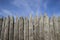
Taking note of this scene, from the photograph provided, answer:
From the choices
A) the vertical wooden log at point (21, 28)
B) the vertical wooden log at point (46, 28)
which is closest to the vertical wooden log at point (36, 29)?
the vertical wooden log at point (46, 28)

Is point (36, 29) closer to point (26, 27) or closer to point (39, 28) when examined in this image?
point (39, 28)

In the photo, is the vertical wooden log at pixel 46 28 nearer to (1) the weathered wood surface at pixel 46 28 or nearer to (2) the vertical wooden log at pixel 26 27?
(1) the weathered wood surface at pixel 46 28

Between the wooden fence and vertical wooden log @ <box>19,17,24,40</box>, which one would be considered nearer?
the wooden fence

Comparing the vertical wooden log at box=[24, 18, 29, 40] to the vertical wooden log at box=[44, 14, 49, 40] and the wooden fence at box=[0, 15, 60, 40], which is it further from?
the vertical wooden log at box=[44, 14, 49, 40]

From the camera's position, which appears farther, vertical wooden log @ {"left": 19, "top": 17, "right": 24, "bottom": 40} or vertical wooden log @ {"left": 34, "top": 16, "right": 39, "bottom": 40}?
vertical wooden log @ {"left": 19, "top": 17, "right": 24, "bottom": 40}

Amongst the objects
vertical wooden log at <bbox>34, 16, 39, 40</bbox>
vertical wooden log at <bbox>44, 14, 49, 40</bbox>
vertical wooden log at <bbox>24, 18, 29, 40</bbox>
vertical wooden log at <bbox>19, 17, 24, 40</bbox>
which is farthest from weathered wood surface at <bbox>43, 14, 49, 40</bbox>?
vertical wooden log at <bbox>19, 17, 24, 40</bbox>

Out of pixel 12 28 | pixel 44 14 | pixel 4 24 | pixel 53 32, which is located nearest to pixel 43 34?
→ pixel 53 32

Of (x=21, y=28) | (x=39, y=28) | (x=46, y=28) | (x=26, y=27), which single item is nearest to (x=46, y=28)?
(x=46, y=28)

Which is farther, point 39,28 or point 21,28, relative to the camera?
point 21,28

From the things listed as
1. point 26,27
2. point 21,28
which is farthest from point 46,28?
point 21,28

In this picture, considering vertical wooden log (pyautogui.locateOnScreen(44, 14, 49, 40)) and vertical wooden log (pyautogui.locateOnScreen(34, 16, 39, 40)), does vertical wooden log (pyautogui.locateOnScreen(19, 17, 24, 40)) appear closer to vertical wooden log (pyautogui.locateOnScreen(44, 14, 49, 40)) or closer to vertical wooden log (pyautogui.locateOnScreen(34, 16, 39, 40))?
vertical wooden log (pyautogui.locateOnScreen(34, 16, 39, 40))

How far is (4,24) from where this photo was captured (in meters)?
5.13

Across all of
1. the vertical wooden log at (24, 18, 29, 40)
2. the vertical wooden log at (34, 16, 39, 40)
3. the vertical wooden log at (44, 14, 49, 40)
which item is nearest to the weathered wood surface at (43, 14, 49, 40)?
the vertical wooden log at (44, 14, 49, 40)

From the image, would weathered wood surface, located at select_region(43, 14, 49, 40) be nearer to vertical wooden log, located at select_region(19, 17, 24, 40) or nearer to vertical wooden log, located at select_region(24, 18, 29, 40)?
vertical wooden log, located at select_region(24, 18, 29, 40)
